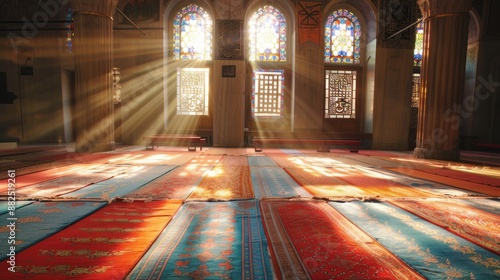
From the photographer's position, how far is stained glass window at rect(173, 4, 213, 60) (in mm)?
9102

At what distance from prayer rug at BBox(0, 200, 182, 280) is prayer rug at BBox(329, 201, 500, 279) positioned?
53.6 inches

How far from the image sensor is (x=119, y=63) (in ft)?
28.7

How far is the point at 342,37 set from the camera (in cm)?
921

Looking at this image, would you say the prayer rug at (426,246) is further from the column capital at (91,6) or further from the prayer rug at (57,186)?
the column capital at (91,6)

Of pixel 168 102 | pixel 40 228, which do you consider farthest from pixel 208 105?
pixel 40 228

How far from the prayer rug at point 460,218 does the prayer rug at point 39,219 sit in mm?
2517

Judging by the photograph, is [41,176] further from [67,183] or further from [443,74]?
[443,74]

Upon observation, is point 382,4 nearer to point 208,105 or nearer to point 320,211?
point 208,105

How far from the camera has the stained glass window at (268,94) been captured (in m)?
9.19

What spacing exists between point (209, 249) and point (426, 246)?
1.22 m

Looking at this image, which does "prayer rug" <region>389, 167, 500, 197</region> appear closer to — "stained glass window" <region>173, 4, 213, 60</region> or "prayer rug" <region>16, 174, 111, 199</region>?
"prayer rug" <region>16, 174, 111, 199</region>

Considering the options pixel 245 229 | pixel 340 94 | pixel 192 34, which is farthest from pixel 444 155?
pixel 192 34

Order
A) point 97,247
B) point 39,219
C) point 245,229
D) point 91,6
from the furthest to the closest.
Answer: point 91,6, point 39,219, point 245,229, point 97,247

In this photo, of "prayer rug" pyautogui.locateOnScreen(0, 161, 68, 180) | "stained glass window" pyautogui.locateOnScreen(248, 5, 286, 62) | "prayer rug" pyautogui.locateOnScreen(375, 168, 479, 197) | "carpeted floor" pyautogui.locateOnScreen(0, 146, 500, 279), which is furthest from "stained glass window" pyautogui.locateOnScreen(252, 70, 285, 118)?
"carpeted floor" pyautogui.locateOnScreen(0, 146, 500, 279)
